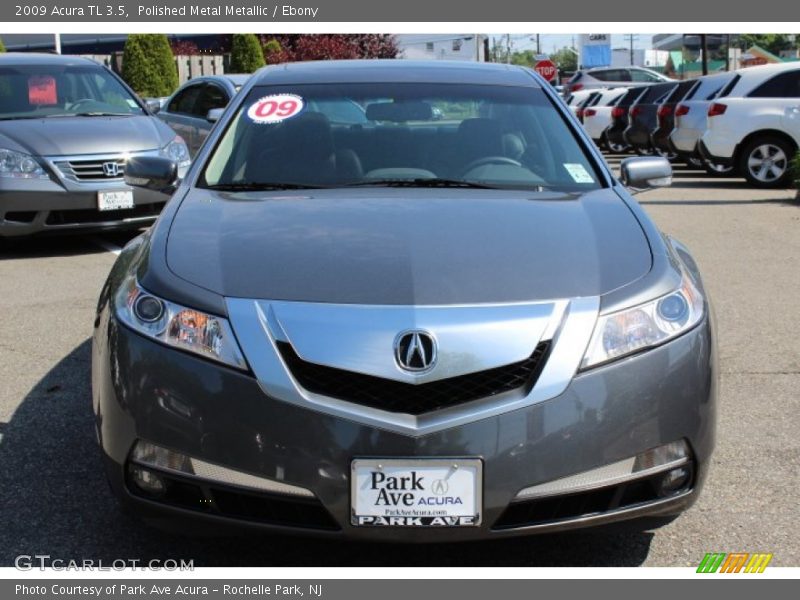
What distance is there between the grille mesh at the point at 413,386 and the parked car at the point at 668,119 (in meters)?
15.5

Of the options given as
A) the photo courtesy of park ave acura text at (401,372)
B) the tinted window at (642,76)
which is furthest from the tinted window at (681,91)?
the tinted window at (642,76)

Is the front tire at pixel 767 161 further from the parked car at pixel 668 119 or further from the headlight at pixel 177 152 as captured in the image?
the headlight at pixel 177 152

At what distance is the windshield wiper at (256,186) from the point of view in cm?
433

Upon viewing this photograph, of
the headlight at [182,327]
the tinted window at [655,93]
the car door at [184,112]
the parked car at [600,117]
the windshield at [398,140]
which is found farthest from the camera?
the parked car at [600,117]

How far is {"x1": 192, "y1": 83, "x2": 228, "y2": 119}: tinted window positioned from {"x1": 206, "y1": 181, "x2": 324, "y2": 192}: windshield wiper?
934 cm

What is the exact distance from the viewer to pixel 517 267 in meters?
3.37

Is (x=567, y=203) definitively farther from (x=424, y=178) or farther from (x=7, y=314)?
(x=7, y=314)

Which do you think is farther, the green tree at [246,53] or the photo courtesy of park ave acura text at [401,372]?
the green tree at [246,53]

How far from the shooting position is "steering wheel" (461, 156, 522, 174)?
4547mm

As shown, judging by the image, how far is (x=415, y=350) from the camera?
3057 mm

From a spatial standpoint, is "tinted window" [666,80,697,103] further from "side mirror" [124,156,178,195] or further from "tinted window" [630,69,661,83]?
"tinted window" [630,69,661,83]
